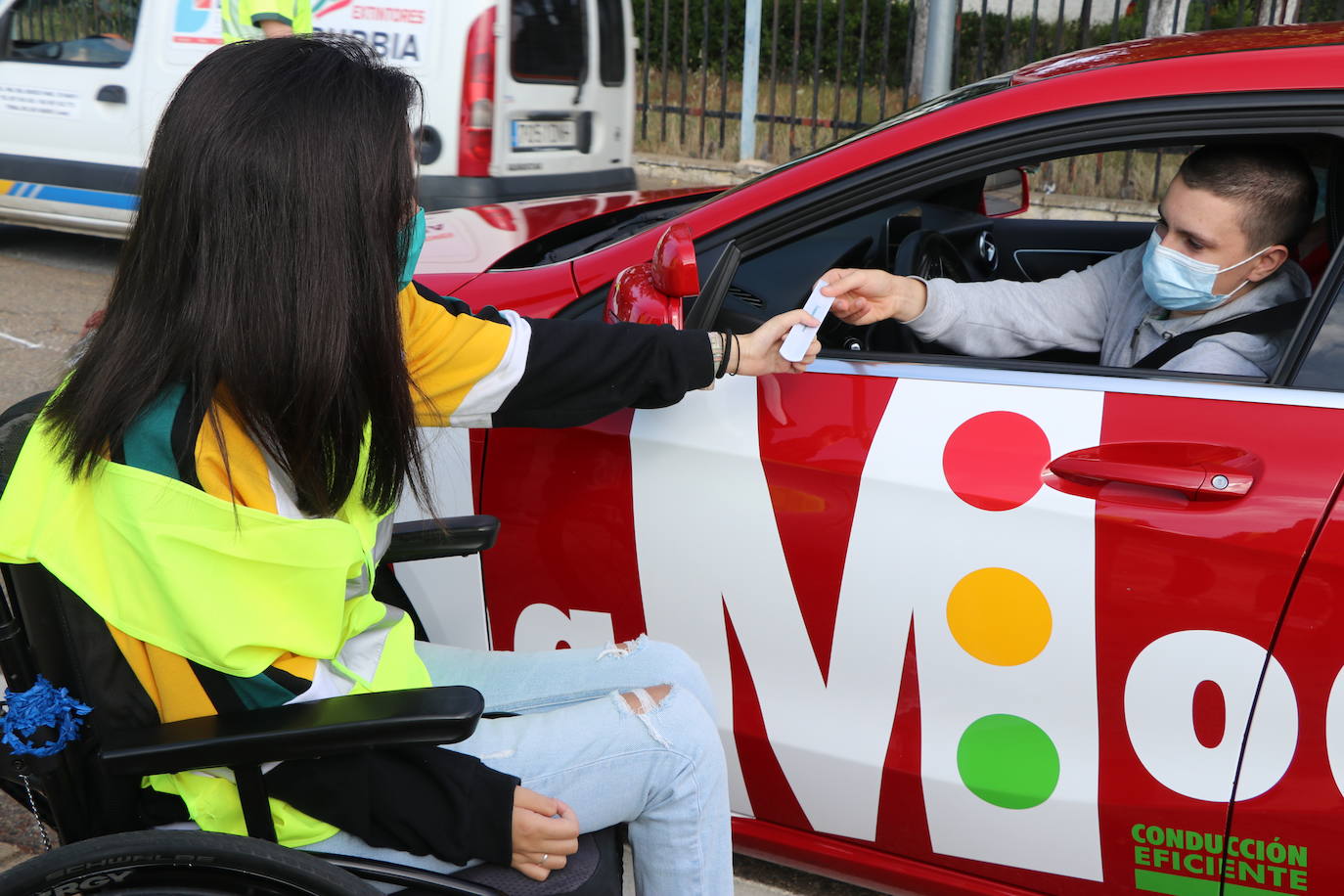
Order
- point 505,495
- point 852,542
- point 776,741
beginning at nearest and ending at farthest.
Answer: point 852,542 → point 776,741 → point 505,495

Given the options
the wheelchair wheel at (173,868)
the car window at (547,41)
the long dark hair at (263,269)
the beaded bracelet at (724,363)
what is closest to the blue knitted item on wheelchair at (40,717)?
the wheelchair wheel at (173,868)

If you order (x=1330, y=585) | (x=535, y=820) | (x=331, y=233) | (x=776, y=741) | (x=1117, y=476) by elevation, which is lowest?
(x=776, y=741)

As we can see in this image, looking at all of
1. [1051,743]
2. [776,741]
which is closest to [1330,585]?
[1051,743]

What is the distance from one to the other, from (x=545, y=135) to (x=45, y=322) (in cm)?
248

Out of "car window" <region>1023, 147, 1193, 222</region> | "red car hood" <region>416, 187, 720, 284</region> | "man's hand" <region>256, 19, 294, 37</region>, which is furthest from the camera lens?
"car window" <region>1023, 147, 1193, 222</region>

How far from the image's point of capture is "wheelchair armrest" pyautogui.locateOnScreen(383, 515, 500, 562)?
187cm

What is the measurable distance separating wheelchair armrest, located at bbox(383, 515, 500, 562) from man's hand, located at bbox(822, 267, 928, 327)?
0.68 meters

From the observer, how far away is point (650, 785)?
1.60 m

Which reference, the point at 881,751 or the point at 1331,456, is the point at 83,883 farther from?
the point at 1331,456

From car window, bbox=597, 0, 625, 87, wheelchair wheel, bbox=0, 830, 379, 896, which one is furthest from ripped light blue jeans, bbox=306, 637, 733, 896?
car window, bbox=597, 0, 625, 87

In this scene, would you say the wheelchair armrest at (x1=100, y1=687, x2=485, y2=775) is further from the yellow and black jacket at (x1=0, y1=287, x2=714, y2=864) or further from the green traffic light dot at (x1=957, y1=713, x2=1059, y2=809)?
the green traffic light dot at (x1=957, y1=713, x2=1059, y2=809)

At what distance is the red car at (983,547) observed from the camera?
169 cm

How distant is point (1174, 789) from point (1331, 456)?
0.51 metres

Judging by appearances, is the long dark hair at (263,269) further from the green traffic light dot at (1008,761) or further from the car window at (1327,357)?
the car window at (1327,357)
